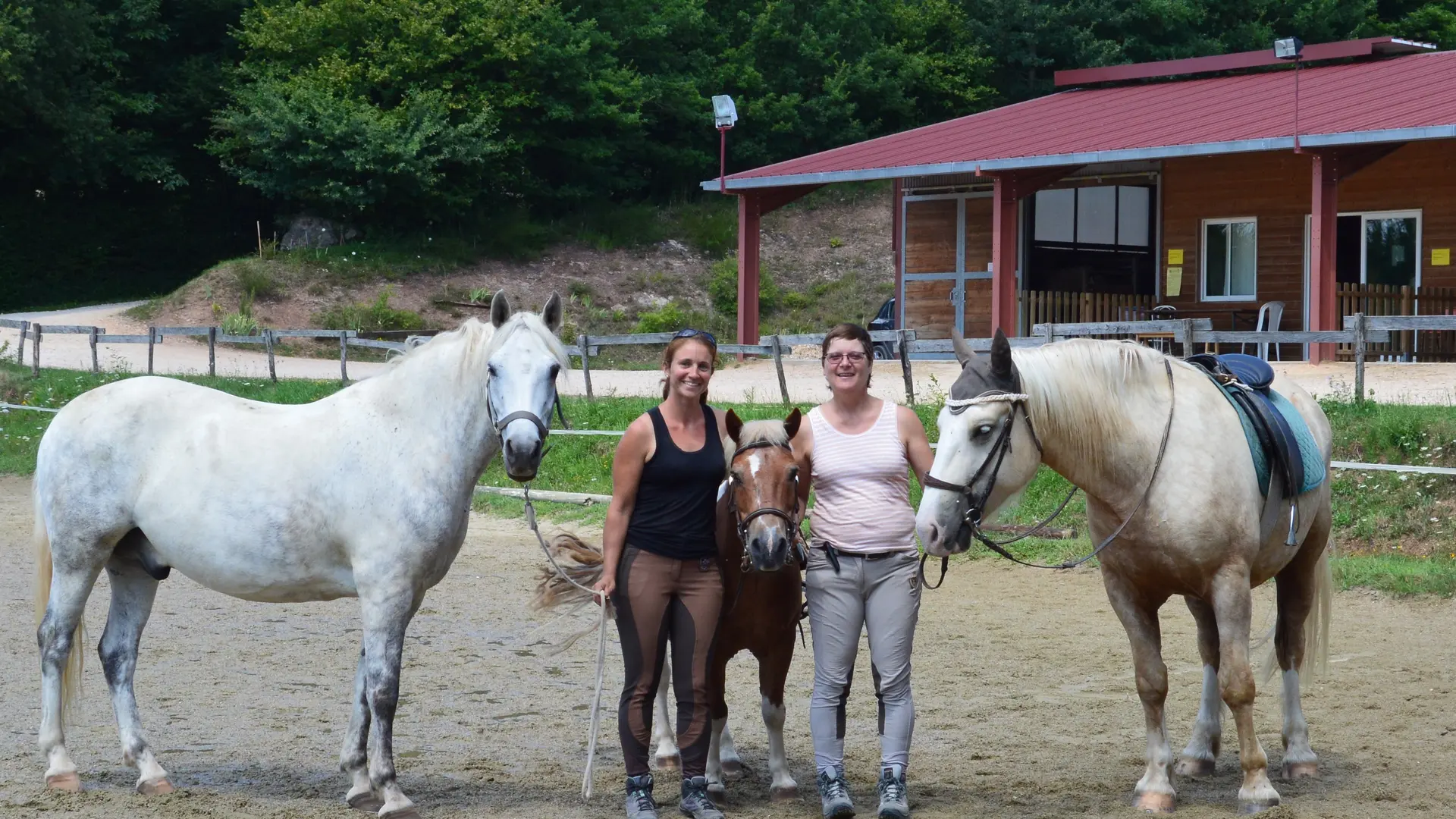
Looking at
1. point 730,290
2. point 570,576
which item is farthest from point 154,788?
point 730,290

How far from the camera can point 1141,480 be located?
4.79 m

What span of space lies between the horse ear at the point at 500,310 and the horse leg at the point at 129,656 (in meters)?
1.76

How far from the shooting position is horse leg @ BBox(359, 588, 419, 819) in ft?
15.5

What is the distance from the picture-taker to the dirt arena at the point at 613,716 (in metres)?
4.95

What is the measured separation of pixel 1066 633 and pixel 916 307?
12733mm

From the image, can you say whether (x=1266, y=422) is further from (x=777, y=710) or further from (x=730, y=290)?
(x=730, y=290)

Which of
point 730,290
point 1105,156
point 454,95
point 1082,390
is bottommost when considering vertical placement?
point 1082,390

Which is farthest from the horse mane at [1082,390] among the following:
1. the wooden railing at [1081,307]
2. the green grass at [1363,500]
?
the wooden railing at [1081,307]

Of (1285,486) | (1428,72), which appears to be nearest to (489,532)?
(1285,486)

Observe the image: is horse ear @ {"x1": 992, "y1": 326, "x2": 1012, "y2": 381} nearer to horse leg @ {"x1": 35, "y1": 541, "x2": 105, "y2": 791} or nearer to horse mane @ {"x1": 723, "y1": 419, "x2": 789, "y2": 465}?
horse mane @ {"x1": 723, "y1": 419, "x2": 789, "y2": 465}

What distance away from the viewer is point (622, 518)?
4641mm

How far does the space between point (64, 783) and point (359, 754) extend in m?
1.06

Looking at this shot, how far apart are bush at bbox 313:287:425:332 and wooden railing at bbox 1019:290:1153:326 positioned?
11.2 m

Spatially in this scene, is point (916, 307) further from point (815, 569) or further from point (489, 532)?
point (815, 569)
